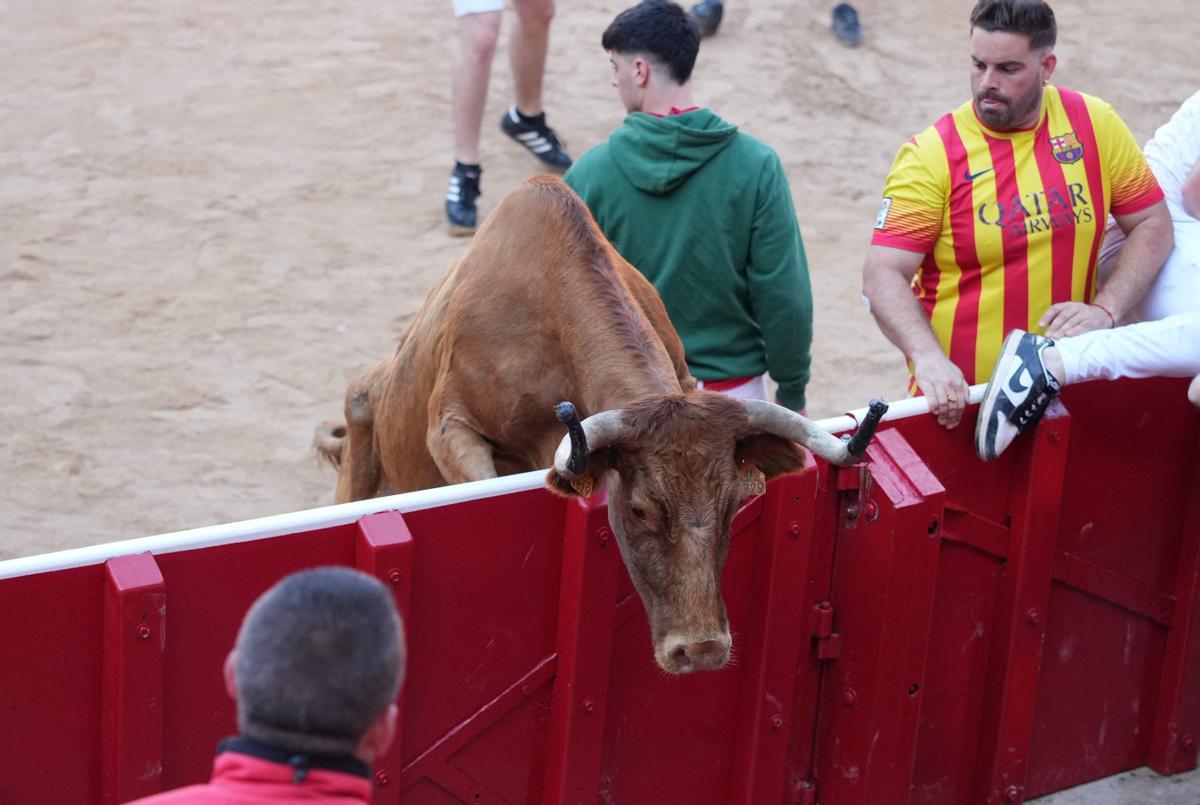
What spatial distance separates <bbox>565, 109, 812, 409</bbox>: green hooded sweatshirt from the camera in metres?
5.01

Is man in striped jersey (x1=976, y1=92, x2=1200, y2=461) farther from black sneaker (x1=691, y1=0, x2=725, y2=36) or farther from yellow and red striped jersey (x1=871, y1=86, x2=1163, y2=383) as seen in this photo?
black sneaker (x1=691, y1=0, x2=725, y2=36)

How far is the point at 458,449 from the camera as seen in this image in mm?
4750

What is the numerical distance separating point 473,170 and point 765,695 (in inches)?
215

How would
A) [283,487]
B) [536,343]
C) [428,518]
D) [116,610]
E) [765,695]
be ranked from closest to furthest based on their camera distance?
[116,610] → [428,518] → [765,695] → [536,343] → [283,487]

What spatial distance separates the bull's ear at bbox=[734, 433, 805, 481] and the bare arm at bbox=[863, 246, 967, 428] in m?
0.60

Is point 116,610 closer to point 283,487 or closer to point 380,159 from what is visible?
point 283,487

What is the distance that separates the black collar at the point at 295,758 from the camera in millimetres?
2131

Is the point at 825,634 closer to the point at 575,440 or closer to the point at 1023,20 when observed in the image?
the point at 575,440

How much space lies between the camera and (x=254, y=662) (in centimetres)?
216

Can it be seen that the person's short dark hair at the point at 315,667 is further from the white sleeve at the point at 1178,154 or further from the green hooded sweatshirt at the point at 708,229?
the white sleeve at the point at 1178,154

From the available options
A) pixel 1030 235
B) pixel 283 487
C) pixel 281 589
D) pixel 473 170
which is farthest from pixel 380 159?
pixel 281 589

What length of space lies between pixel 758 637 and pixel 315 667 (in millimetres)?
2096

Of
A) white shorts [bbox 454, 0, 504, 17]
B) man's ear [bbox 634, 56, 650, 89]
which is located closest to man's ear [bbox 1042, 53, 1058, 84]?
man's ear [bbox 634, 56, 650, 89]

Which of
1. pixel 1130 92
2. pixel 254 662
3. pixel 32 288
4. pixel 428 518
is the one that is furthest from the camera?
pixel 1130 92
